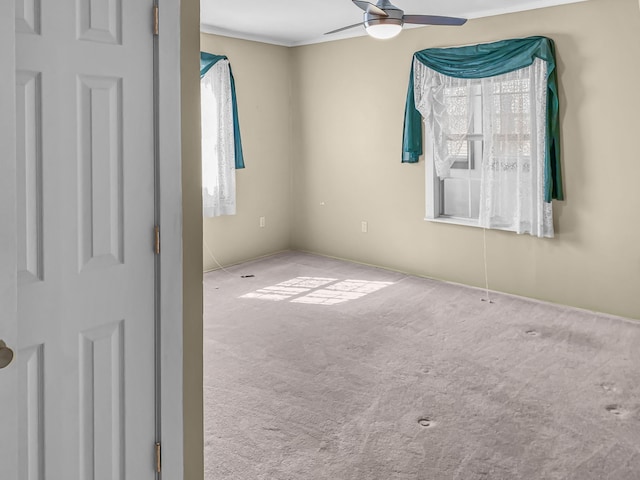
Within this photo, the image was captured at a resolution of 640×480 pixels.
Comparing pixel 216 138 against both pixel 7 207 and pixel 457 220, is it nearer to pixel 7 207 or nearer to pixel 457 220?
pixel 457 220

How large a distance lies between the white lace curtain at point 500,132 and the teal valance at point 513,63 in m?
0.05

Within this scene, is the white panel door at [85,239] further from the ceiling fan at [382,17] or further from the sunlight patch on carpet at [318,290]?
the sunlight patch on carpet at [318,290]

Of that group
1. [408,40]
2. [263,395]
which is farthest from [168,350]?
[408,40]

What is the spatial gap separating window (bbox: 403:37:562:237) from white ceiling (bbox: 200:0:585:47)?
322mm

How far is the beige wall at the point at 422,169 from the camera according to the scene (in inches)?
174

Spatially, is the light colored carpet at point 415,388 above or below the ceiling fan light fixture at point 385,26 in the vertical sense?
below

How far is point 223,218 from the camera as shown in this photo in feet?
20.2

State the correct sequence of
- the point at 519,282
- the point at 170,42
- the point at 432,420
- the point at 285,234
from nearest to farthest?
1. the point at 170,42
2. the point at 432,420
3. the point at 519,282
4. the point at 285,234

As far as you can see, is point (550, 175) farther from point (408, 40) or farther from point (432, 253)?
point (408, 40)

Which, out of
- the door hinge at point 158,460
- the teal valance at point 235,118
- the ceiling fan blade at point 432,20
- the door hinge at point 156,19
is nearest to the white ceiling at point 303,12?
the teal valance at point 235,118

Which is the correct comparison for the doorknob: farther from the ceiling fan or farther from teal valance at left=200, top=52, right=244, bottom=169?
teal valance at left=200, top=52, right=244, bottom=169

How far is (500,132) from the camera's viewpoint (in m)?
4.93

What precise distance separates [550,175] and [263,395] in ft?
9.73

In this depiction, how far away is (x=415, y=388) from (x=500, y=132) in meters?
2.63
